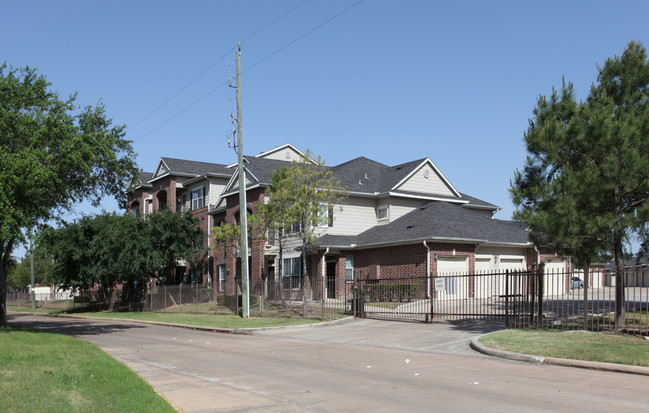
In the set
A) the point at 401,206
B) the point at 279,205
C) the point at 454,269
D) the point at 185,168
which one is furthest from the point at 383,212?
the point at 185,168

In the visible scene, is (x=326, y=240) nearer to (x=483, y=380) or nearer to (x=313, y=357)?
(x=313, y=357)

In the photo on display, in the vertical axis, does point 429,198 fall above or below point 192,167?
below

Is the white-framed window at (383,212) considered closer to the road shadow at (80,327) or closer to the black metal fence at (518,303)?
the black metal fence at (518,303)

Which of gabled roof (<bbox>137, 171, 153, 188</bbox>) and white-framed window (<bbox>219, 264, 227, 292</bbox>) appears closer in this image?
white-framed window (<bbox>219, 264, 227, 292</bbox>)

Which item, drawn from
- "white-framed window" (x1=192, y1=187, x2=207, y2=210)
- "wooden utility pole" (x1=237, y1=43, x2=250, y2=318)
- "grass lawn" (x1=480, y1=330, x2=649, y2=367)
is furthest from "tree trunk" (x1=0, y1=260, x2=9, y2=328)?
"white-framed window" (x1=192, y1=187, x2=207, y2=210)

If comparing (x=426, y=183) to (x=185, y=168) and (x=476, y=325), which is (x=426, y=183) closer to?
(x=476, y=325)

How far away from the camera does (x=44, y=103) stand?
21406mm

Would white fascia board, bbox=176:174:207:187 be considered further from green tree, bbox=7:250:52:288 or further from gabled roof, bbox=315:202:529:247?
green tree, bbox=7:250:52:288

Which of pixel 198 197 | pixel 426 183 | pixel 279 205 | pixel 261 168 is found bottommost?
pixel 279 205

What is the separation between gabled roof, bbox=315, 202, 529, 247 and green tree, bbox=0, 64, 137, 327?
14728 mm

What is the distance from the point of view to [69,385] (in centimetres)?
857

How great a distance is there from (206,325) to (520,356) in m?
15.5

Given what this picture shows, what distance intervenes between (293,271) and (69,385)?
2890 cm

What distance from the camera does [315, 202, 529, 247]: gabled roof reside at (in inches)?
1207
